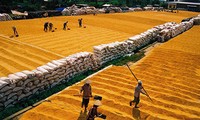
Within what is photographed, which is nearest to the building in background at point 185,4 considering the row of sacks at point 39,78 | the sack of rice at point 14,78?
the row of sacks at point 39,78

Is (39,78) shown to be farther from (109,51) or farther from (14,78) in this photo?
(109,51)

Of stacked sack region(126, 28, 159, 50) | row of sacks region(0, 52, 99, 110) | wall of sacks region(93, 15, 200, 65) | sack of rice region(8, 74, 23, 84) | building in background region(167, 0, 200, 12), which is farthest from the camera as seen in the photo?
building in background region(167, 0, 200, 12)

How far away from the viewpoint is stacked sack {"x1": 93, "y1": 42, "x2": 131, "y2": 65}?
15477 mm

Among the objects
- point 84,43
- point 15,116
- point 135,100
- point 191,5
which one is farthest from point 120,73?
point 191,5

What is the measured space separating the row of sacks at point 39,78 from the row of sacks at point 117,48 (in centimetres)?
104

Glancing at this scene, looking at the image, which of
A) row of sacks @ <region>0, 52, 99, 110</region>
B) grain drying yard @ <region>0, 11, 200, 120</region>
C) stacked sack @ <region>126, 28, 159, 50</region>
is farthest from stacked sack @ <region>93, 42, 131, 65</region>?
grain drying yard @ <region>0, 11, 200, 120</region>

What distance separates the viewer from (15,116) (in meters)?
9.36

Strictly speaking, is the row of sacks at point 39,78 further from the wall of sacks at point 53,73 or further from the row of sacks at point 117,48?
the row of sacks at point 117,48

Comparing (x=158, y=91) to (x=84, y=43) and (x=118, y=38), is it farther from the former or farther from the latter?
(x=118, y=38)

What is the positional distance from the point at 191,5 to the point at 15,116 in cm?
8689

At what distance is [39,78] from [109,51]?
21.0ft

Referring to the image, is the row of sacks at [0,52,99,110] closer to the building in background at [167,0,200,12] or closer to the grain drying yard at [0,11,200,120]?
the grain drying yard at [0,11,200,120]

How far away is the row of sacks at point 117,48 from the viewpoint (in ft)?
51.0

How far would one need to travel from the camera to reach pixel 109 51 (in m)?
16.3
